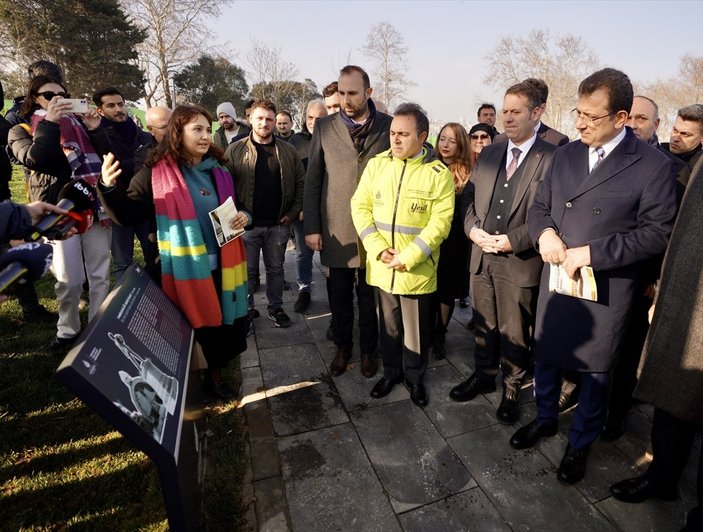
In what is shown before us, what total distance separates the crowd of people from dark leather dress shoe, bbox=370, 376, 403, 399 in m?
0.01

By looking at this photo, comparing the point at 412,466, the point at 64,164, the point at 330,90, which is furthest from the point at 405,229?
the point at 330,90

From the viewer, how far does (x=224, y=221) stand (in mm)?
2705

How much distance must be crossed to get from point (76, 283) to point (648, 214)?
444 cm

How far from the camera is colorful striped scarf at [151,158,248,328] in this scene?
8.19ft

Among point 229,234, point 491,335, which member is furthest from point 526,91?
point 229,234

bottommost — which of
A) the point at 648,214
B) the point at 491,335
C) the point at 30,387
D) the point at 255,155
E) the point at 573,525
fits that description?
the point at 573,525

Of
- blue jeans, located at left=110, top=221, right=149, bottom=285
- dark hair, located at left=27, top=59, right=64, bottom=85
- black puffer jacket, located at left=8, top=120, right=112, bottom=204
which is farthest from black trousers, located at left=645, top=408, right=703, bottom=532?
dark hair, located at left=27, top=59, right=64, bottom=85

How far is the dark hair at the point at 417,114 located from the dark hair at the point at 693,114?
7.87 feet

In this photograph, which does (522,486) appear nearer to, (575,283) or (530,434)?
(530,434)

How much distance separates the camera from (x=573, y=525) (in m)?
2.14

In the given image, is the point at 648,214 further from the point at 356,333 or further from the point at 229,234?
the point at 356,333

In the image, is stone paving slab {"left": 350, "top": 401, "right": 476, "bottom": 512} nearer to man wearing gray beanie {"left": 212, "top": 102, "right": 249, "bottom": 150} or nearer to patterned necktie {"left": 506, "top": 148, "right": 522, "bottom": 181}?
patterned necktie {"left": 506, "top": 148, "right": 522, "bottom": 181}

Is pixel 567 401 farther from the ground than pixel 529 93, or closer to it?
closer to it

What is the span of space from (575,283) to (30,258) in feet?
8.57
